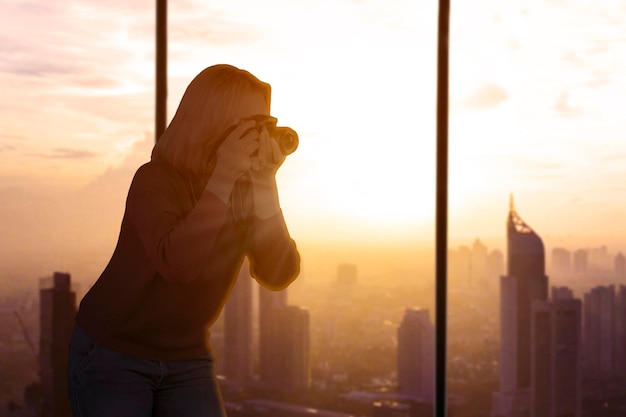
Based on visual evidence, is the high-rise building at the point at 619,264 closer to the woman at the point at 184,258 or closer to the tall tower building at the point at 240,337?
the tall tower building at the point at 240,337

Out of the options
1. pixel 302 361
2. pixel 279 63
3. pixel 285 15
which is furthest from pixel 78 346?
pixel 302 361

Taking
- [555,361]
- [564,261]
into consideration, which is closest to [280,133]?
[564,261]

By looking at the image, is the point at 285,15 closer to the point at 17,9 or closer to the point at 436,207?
the point at 17,9

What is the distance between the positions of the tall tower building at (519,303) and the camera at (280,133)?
4.08 metres

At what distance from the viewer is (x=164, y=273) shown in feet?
4.00

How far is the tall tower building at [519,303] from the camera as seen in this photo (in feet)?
18.1

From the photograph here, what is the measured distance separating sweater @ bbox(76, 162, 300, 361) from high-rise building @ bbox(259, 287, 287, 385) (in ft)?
7.54

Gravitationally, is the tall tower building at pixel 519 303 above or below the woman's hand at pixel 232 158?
below

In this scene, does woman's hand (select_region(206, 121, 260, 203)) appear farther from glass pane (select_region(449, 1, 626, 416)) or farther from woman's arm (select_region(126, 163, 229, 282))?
glass pane (select_region(449, 1, 626, 416))

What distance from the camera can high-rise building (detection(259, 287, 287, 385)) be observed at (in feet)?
12.0

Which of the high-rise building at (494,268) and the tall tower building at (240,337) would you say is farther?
the high-rise building at (494,268)

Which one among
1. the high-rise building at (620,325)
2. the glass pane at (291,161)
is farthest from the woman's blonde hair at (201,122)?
the high-rise building at (620,325)

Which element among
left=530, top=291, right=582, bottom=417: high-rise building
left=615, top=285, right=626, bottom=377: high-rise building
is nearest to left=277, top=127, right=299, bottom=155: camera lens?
left=615, top=285, right=626, bottom=377: high-rise building

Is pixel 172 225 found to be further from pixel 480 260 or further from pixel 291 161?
pixel 480 260
